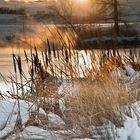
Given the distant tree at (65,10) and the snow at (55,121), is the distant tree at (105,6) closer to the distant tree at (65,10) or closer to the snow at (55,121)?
the distant tree at (65,10)

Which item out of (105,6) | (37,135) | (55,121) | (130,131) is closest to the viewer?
(130,131)

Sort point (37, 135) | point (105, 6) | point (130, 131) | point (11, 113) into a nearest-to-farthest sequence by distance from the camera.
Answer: point (130, 131)
point (37, 135)
point (11, 113)
point (105, 6)

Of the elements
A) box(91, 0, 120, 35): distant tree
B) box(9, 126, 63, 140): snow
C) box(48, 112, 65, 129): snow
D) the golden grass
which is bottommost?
box(9, 126, 63, 140): snow

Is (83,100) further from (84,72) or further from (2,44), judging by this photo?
(2,44)

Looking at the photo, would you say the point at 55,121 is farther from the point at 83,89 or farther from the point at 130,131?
the point at 130,131

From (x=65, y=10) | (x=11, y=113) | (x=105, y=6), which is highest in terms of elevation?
(x=105, y=6)

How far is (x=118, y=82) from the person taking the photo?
6484 mm

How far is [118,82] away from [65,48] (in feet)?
5.01

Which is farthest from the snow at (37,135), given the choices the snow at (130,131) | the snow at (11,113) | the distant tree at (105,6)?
the distant tree at (105,6)

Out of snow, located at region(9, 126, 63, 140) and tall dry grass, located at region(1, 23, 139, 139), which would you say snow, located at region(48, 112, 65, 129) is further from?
snow, located at region(9, 126, 63, 140)

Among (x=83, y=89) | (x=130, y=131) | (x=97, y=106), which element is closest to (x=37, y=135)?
(x=97, y=106)

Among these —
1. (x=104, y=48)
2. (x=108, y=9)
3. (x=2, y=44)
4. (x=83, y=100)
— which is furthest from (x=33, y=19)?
(x=83, y=100)

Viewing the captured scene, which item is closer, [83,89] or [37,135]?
[37,135]

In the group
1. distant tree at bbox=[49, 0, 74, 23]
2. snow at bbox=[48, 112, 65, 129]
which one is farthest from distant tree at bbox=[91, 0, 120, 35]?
snow at bbox=[48, 112, 65, 129]
